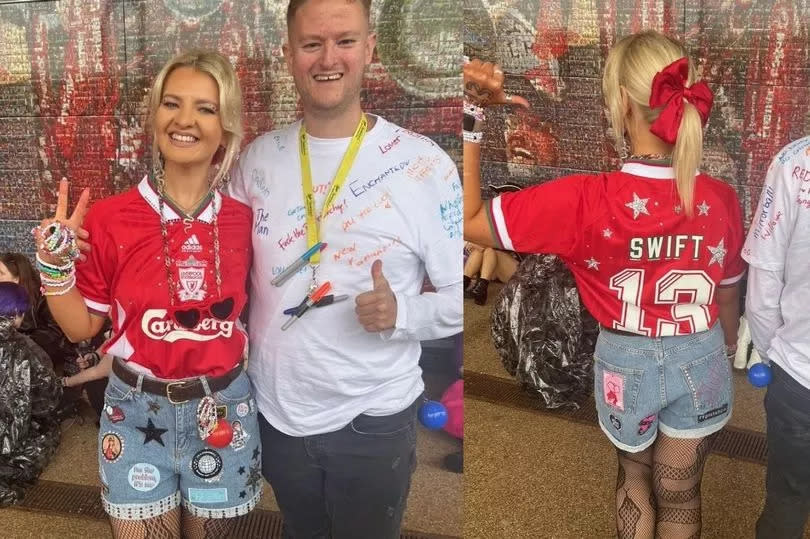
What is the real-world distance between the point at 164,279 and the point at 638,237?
0.88 m

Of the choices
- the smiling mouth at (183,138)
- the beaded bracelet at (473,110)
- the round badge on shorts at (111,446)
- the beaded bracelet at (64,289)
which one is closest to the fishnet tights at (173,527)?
the round badge on shorts at (111,446)

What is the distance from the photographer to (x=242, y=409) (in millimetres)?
1492

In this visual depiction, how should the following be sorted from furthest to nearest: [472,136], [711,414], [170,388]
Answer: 1. [711,414]
2. [472,136]
3. [170,388]

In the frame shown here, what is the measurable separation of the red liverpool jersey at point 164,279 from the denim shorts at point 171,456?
0.23 ft

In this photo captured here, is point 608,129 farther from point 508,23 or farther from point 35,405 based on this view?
point 35,405

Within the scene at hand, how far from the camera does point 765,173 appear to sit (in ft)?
5.27

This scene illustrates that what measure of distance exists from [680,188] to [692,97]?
170mm

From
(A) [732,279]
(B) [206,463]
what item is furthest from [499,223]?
(B) [206,463]

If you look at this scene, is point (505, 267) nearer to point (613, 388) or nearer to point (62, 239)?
point (613, 388)

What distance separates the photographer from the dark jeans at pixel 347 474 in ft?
5.02

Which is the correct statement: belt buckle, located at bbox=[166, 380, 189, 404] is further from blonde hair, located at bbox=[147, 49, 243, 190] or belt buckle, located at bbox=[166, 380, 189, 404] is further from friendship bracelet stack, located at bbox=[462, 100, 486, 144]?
friendship bracelet stack, located at bbox=[462, 100, 486, 144]

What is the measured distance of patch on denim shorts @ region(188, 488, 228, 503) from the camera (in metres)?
1.50

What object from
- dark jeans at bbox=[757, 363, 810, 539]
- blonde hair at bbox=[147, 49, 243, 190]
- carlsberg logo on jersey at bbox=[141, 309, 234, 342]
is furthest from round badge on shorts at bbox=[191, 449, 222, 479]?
dark jeans at bbox=[757, 363, 810, 539]

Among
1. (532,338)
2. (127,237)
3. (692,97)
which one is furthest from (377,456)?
(692,97)
